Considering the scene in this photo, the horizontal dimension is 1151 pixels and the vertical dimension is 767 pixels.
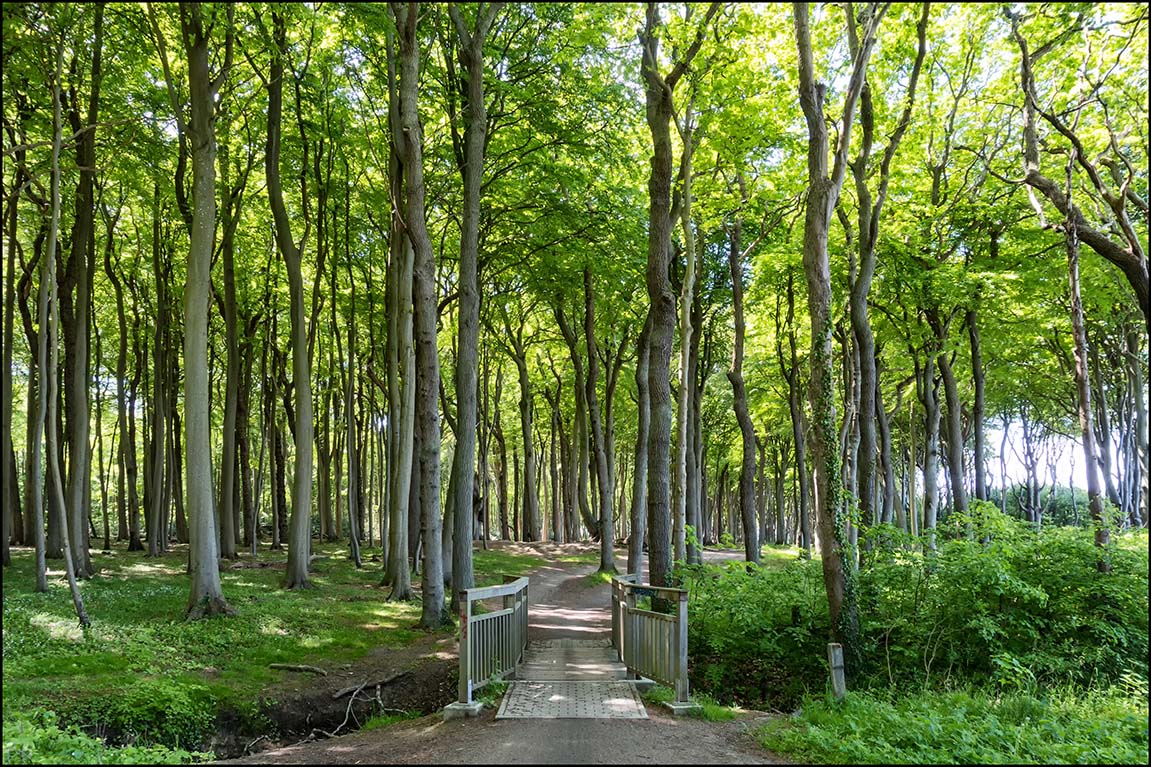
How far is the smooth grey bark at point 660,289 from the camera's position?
1183 centimetres

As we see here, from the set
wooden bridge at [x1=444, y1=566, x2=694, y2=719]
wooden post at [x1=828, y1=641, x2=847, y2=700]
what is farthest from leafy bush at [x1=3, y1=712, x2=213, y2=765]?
wooden post at [x1=828, y1=641, x2=847, y2=700]

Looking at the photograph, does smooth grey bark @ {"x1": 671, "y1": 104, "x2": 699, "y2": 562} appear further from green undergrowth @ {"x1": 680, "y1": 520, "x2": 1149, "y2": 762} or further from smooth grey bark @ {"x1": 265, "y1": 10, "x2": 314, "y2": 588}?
smooth grey bark @ {"x1": 265, "y1": 10, "x2": 314, "y2": 588}

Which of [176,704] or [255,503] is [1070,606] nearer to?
[176,704]

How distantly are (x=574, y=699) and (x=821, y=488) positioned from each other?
169 inches

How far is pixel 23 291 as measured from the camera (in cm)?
1802

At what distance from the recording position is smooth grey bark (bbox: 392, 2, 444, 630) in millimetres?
12000

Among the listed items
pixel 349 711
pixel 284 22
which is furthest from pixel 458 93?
pixel 349 711

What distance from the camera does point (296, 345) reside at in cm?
1534

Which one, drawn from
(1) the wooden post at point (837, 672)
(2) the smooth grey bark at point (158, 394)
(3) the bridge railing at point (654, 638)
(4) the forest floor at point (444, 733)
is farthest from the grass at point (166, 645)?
(1) the wooden post at point (837, 672)

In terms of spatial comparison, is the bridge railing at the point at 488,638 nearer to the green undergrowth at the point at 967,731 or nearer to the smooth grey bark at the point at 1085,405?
the green undergrowth at the point at 967,731

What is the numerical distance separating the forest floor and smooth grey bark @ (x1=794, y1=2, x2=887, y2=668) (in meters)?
2.45

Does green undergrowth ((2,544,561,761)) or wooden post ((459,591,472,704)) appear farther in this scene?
wooden post ((459,591,472,704))

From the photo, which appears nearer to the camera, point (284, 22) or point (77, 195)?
point (284, 22)

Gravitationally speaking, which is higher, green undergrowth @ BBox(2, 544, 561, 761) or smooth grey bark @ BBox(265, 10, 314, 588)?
smooth grey bark @ BBox(265, 10, 314, 588)
